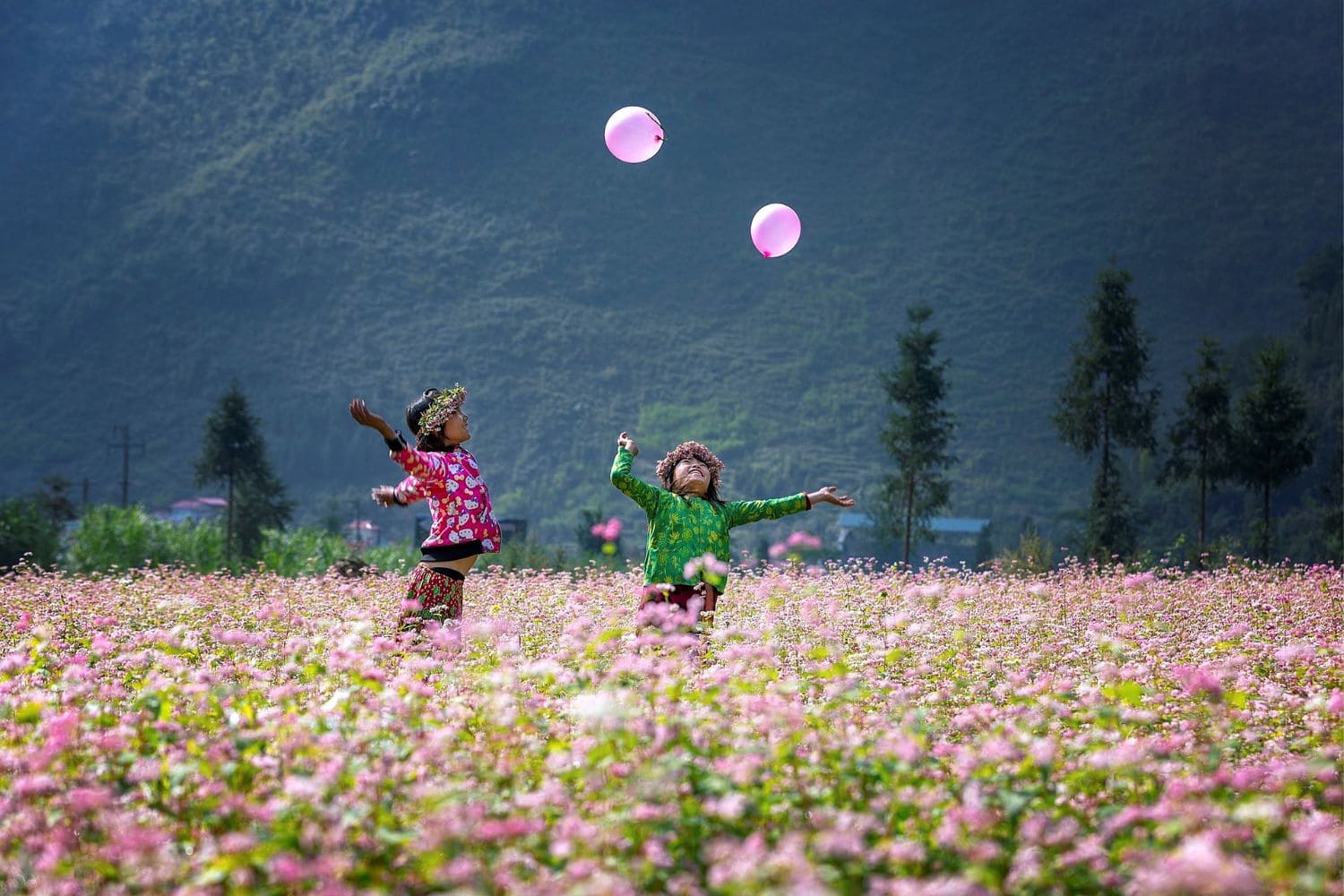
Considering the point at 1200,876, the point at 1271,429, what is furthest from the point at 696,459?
the point at 1271,429

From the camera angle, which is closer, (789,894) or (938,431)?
(789,894)

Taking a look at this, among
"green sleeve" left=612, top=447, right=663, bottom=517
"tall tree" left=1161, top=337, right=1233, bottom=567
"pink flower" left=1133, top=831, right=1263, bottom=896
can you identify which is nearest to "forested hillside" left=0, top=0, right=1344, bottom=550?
"tall tree" left=1161, top=337, right=1233, bottom=567

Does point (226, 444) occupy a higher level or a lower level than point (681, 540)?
higher

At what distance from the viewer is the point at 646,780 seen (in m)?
3.88

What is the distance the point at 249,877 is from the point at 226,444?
4020 centimetres

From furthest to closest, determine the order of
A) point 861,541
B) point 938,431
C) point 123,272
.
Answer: point 123,272
point 861,541
point 938,431

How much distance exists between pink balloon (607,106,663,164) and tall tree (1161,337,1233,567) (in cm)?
2498

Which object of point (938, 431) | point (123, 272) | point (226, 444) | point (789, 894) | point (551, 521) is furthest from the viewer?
point (123, 272)

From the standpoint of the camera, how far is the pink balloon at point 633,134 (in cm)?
1066

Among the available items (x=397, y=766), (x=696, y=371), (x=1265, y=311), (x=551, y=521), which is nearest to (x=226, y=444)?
(x=397, y=766)

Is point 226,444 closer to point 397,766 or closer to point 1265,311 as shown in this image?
point 397,766

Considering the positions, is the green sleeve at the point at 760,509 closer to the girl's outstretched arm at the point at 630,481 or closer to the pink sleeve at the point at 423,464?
the girl's outstretched arm at the point at 630,481

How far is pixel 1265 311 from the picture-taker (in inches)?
6378

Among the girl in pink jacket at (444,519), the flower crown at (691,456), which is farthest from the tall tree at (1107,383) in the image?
the girl in pink jacket at (444,519)
